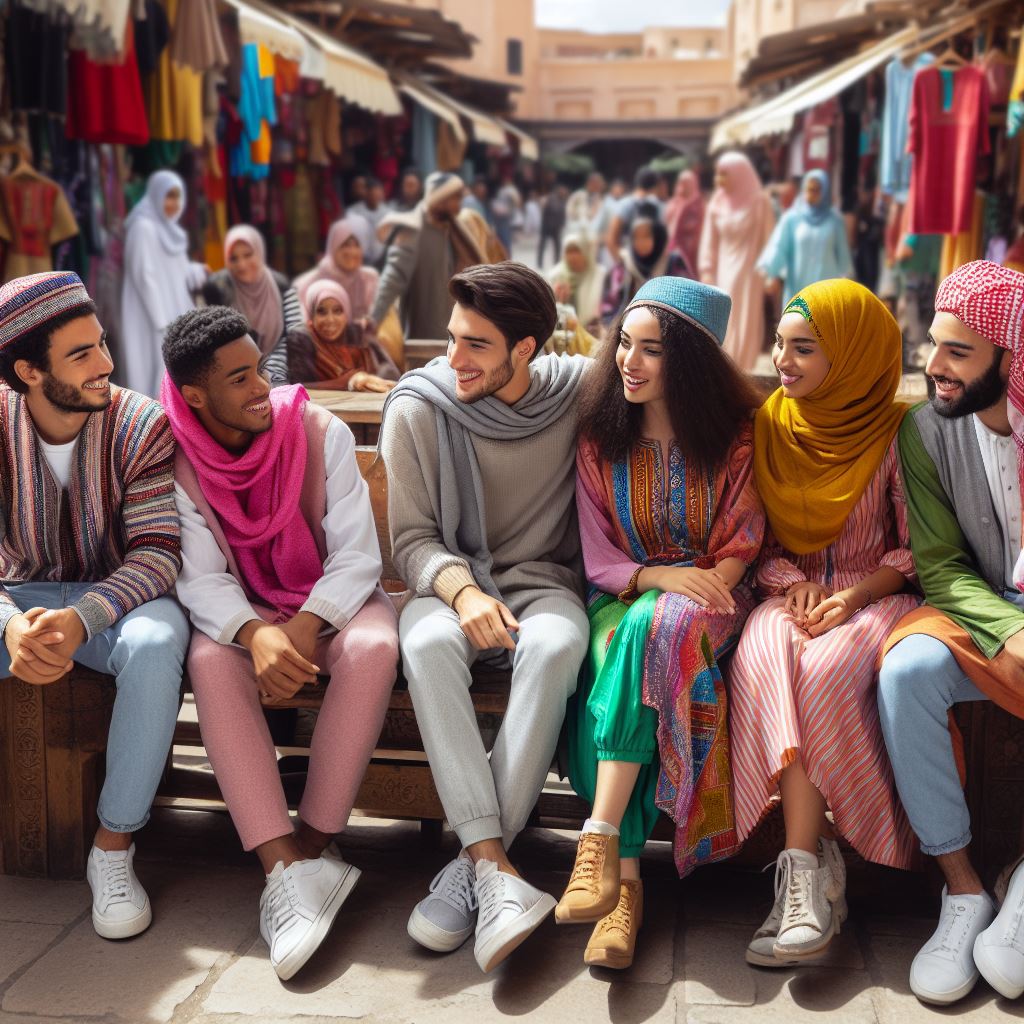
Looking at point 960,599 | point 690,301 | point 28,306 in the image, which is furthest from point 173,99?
point 960,599

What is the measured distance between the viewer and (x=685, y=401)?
3045 mm

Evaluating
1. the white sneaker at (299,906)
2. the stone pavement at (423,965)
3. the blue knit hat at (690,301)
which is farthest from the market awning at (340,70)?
the white sneaker at (299,906)

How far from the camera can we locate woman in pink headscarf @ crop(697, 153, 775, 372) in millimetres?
8969

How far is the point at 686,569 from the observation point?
2.91 metres

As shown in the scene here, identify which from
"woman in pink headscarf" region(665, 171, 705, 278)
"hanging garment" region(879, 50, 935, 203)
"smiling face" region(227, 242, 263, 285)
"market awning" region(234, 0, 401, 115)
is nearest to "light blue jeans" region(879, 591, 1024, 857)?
"smiling face" region(227, 242, 263, 285)

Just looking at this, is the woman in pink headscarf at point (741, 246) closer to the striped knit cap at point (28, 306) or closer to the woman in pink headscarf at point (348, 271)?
the woman in pink headscarf at point (348, 271)

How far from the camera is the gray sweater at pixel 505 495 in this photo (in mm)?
3152

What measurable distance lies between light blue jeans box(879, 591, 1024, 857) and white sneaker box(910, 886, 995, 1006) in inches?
4.5

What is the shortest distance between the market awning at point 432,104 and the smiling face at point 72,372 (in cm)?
1219

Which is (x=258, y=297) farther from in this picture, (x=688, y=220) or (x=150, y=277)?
(x=688, y=220)

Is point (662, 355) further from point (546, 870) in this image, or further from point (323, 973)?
point (323, 973)

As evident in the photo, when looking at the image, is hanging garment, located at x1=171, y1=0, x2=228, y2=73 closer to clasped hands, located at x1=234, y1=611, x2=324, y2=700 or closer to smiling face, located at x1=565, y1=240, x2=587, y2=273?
smiling face, located at x1=565, y1=240, x2=587, y2=273

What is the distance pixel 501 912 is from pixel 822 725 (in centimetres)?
75

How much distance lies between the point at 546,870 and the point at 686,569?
32.1 inches
